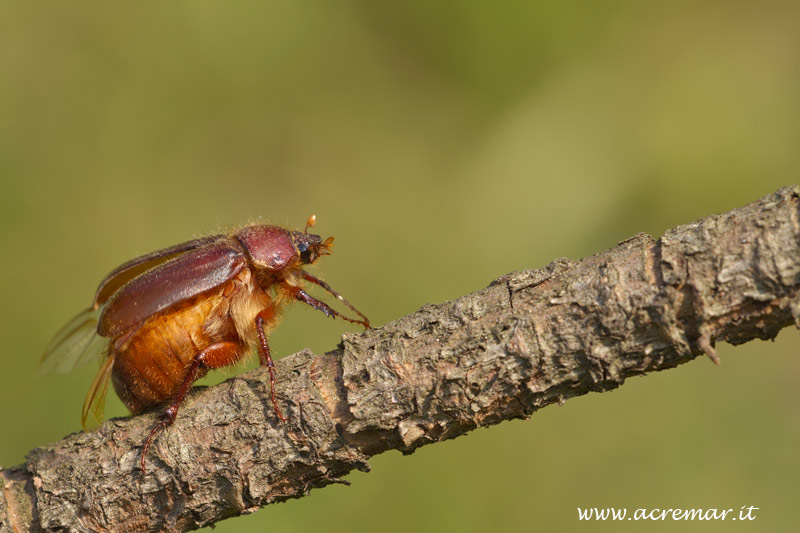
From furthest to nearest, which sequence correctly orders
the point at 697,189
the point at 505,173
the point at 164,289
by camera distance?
the point at 505,173, the point at 697,189, the point at 164,289

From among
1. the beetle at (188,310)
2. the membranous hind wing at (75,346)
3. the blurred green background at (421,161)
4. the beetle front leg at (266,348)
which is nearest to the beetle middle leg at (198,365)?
the beetle at (188,310)

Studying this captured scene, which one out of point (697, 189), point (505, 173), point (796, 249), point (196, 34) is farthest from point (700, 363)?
point (196, 34)

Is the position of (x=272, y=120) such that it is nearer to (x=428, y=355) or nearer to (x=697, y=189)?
(x=697, y=189)

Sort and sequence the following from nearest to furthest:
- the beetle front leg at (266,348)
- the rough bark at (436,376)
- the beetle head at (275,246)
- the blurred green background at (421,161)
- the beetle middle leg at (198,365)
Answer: the rough bark at (436,376), the beetle front leg at (266,348), the beetle middle leg at (198,365), the beetle head at (275,246), the blurred green background at (421,161)

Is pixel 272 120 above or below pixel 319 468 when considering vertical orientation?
above

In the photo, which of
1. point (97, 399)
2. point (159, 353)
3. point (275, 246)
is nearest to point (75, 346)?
point (97, 399)

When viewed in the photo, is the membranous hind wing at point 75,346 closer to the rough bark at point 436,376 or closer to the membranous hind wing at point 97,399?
the membranous hind wing at point 97,399

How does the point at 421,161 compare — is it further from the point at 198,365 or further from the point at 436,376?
the point at 436,376
